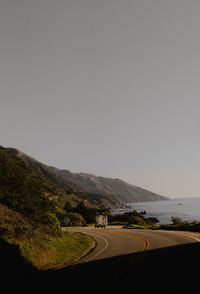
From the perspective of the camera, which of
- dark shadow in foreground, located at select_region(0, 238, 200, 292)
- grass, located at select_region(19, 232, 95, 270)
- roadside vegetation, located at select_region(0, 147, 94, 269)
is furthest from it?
roadside vegetation, located at select_region(0, 147, 94, 269)

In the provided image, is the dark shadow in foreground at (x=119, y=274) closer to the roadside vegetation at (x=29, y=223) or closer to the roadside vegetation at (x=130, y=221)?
the roadside vegetation at (x=29, y=223)

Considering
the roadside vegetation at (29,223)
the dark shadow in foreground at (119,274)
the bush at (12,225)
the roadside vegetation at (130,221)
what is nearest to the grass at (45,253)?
the roadside vegetation at (29,223)

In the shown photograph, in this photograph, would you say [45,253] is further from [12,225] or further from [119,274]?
[119,274]

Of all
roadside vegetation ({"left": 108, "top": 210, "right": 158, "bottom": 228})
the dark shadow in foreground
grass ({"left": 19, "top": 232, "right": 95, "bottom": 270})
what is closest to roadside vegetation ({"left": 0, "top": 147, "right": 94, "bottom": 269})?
grass ({"left": 19, "top": 232, "right": 95, "bottom": 270})

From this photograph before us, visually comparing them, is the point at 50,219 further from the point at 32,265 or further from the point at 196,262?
the point at 196,262

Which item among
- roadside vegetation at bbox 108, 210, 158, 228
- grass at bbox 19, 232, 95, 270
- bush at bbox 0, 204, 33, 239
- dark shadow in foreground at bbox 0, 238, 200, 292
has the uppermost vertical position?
bush at bbox 0, 204, 33, 239

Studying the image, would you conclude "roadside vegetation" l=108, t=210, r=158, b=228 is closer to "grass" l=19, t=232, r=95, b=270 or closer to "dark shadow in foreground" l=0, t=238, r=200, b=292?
"grass" l=19, t=232, r=95, b=270

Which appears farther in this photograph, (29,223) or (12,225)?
(29,223)

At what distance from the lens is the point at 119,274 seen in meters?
8.74

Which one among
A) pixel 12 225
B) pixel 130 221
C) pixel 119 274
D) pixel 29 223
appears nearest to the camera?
pixel 119 274

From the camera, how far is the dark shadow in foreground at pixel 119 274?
7.43 meters

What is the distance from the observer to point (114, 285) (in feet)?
24.6

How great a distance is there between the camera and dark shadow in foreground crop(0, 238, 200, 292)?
743 centimetres

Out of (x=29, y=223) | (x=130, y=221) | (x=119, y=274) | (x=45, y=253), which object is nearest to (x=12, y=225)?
(x=29, y=223)
